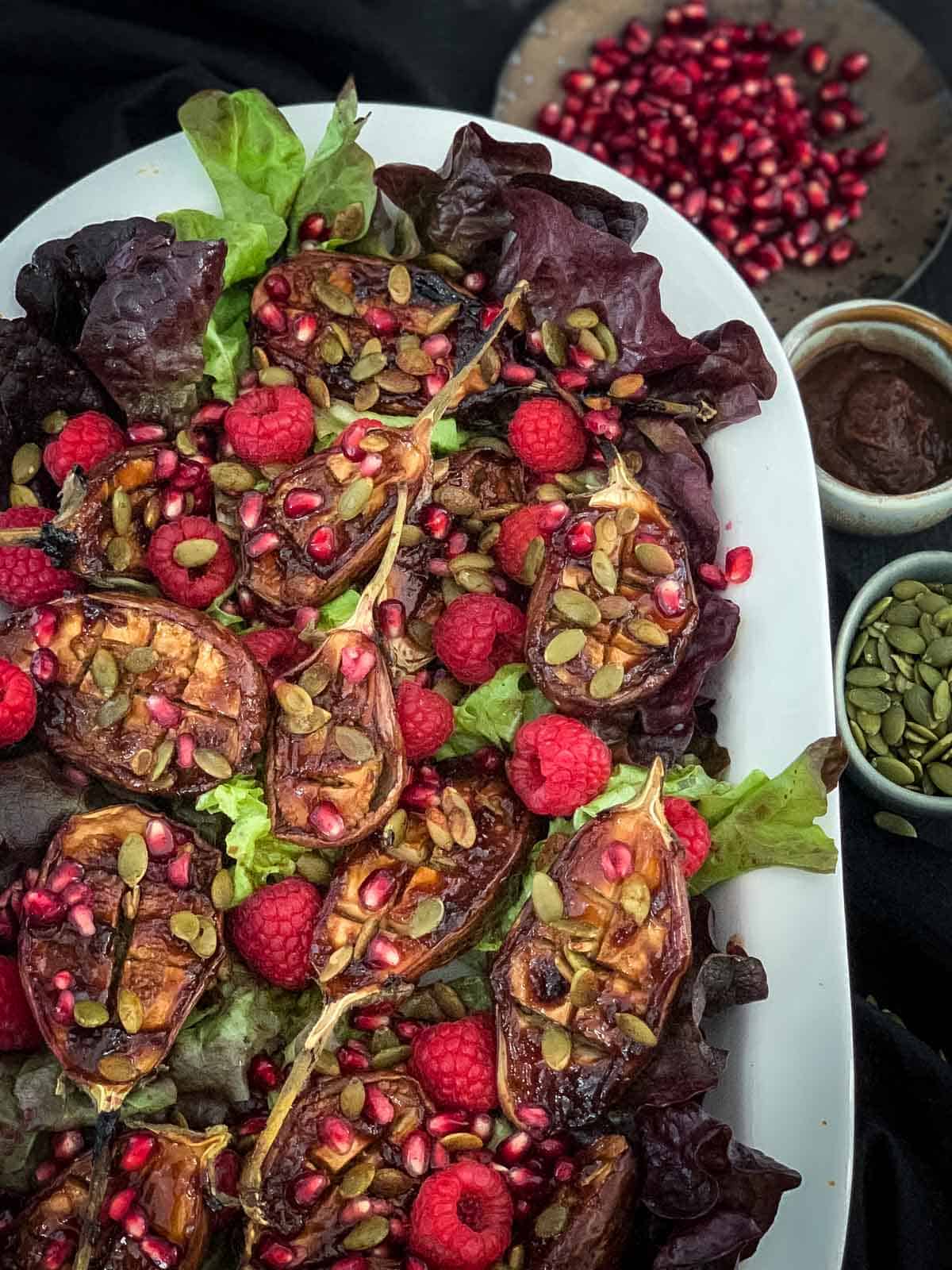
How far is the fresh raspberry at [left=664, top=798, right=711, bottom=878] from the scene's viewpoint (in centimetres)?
207

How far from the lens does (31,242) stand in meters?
2.45

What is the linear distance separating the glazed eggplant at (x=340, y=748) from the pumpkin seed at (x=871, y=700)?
3.56 feet

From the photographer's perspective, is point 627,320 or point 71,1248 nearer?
point 71,1248

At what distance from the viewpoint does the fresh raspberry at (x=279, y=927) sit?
204 centimetres

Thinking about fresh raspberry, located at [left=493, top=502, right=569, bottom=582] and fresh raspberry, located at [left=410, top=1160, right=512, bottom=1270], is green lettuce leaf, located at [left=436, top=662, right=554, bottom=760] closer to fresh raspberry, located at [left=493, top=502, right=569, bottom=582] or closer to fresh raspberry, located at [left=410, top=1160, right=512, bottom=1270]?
fresh raspberry, located at [left=493, top=502, right=569, bottom=582]

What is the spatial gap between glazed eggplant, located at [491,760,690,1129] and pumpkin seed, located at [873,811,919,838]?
0.86m

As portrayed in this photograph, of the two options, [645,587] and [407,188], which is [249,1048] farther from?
[407,188]

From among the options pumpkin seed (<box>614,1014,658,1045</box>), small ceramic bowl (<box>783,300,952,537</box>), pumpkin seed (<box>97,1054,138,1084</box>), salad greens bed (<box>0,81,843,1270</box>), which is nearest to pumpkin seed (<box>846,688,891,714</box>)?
small ceramic bowl (<box>783,300,952,537</box>)

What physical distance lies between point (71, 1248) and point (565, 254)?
73.7 inches

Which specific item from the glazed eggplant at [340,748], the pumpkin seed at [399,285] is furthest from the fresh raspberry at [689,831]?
the pumpkin seed at [399,285]

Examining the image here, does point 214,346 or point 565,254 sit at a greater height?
point 565,254

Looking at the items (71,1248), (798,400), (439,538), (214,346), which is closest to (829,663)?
(798,400)

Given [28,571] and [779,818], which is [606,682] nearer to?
[779,818]

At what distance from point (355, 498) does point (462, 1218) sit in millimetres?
1152
